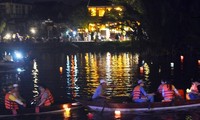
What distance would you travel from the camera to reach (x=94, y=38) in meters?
85.6

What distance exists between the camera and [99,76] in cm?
4653

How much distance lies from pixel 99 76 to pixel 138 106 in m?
20.6

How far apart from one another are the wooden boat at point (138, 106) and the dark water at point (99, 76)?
0.37m

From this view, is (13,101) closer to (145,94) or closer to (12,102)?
(12,102)

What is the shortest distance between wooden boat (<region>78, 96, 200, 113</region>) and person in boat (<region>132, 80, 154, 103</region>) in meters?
0.39

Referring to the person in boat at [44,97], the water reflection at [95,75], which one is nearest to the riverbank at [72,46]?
the water reflection at [95,75]

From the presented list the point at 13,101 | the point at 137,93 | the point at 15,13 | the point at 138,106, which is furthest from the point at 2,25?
the point at 138,106

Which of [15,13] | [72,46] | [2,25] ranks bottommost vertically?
[72,46]

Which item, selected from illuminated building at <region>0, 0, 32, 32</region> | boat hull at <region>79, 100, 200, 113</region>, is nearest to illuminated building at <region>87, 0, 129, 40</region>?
illuminated building at <region>0, 0, 32, 32</region>

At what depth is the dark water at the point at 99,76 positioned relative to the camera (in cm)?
2654

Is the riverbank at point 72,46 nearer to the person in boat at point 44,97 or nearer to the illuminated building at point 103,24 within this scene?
the illuminated building at point 103,24

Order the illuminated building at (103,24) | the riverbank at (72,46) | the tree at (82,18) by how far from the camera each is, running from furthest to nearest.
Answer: the tree at (82,18) → the riverbank at (72,46) → the illuminated building at (103,24)

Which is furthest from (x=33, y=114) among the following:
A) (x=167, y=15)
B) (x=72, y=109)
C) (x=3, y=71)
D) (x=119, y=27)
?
(x=119, y=27)

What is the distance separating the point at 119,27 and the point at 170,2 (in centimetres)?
1211
